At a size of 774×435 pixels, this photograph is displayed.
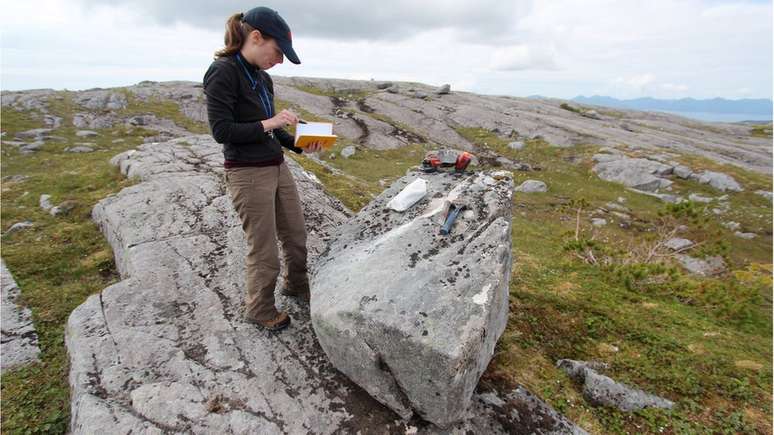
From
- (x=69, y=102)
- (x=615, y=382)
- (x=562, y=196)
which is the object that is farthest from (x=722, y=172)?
(x=69, y=102)

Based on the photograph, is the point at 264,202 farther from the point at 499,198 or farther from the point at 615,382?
the point at 615,382

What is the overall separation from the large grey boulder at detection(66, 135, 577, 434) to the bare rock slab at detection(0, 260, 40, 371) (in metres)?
1.38

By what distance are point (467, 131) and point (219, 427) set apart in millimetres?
49218

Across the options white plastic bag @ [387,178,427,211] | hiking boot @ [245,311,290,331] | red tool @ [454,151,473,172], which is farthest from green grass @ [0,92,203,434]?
red tool @ [454,151,473,172]

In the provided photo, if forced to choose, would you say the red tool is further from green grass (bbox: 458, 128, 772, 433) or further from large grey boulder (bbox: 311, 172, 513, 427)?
green grass (bbox: 458, 128, 772, 433)

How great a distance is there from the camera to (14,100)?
4831 cm

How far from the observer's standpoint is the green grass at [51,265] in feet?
21.7

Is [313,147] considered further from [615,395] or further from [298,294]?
[615,395]

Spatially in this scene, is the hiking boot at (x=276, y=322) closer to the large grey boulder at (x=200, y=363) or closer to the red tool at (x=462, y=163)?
the large grey boulder at (x=200, y=363)

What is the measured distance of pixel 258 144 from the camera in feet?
20.5

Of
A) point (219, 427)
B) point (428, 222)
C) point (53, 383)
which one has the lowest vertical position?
point (53, 383)

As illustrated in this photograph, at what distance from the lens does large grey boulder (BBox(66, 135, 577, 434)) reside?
18.1 ft

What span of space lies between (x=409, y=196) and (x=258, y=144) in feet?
10.5

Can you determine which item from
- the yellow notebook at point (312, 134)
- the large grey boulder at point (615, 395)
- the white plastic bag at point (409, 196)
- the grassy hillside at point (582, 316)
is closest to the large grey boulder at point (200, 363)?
the grassy hillside at point (582, 316)
